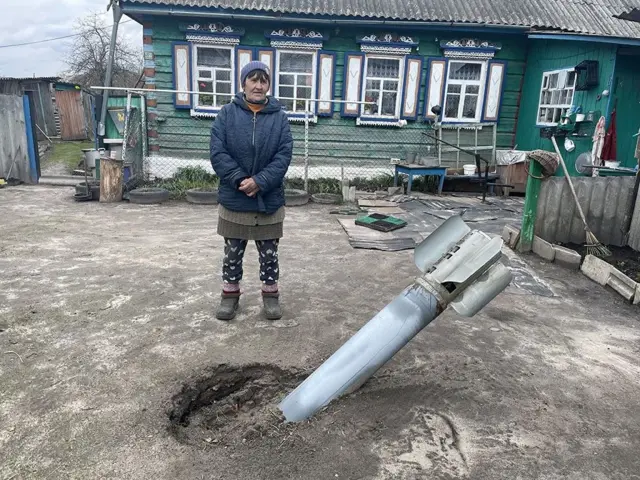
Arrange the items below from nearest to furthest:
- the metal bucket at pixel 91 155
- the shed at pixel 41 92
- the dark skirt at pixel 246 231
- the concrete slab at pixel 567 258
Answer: the dark skirt at pixel 246 231
the concrete slab at pixel 567 258
the metal bucket at pixel 91 155
the shed at pixel 41 92

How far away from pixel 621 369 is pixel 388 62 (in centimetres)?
838

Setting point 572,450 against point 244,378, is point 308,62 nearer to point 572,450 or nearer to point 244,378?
point 244,378

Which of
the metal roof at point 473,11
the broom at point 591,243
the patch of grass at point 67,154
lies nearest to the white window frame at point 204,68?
the metal roof at point 473,11

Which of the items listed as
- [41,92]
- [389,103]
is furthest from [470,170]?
[41,92]

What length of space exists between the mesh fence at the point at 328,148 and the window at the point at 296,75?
548 mm

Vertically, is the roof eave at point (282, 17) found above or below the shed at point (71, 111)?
above

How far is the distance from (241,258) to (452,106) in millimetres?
8167

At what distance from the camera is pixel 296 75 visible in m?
9.81

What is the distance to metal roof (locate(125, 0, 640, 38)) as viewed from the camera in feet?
30.0

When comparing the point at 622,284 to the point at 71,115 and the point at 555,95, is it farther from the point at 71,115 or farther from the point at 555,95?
the point at 71,115

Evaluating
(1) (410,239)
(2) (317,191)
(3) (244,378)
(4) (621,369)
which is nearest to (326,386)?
(3) (244,378)

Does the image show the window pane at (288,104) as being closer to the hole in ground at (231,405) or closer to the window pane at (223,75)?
the window pane at (223,75)

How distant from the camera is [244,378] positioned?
2744mm

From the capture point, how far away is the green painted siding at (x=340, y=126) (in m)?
9.53
